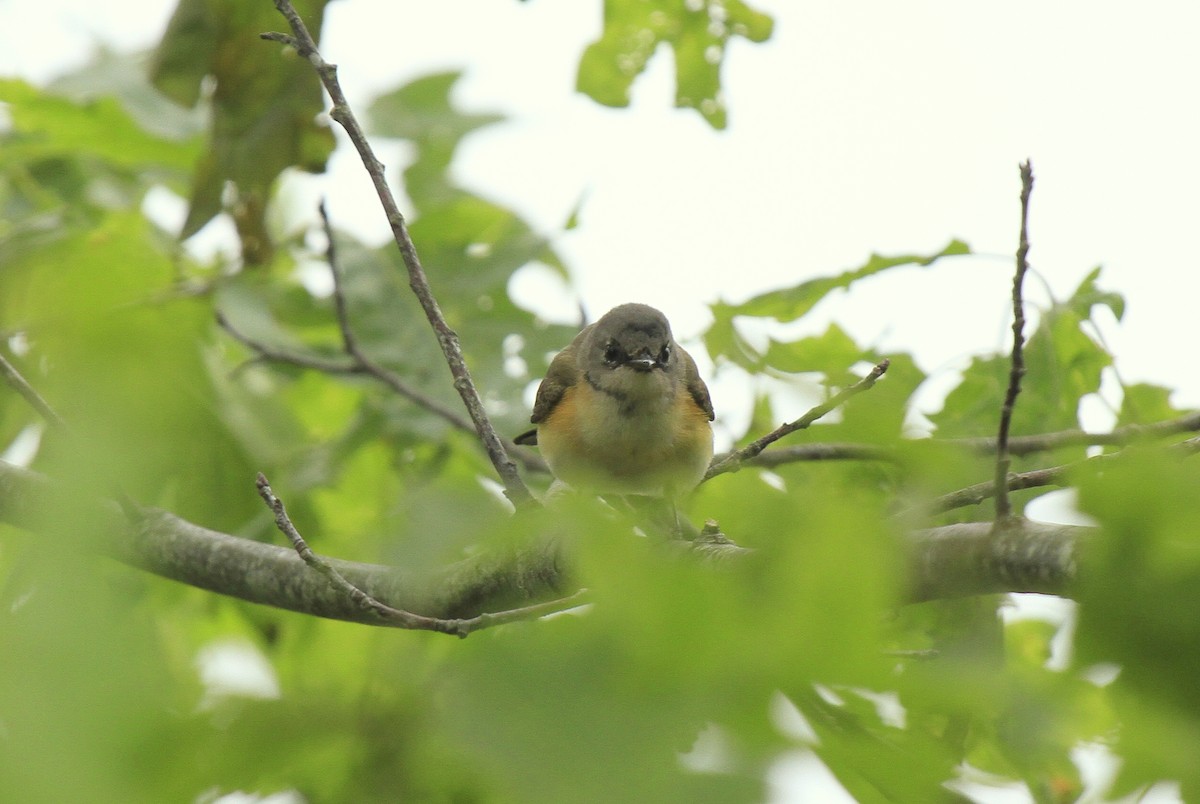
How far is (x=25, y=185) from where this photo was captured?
5.25 metres

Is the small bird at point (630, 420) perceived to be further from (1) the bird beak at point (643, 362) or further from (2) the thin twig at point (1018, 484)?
(2) the thin twig at point (1018, 484)

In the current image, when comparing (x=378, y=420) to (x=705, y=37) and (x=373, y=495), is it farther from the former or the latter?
(x=705, y=37)

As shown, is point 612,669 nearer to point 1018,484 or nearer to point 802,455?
point 1018,484

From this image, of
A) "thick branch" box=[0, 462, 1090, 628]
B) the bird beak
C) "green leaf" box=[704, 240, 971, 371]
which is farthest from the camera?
the bird beak

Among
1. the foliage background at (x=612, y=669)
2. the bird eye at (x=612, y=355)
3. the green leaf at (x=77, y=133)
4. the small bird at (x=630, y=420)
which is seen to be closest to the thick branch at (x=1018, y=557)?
the foliage background at (x=612, y=669)

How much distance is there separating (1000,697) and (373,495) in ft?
15.3

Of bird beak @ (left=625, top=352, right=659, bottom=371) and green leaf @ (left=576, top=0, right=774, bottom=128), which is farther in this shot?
bird beak @ (left=625, top=352, right=659, bottom=371)

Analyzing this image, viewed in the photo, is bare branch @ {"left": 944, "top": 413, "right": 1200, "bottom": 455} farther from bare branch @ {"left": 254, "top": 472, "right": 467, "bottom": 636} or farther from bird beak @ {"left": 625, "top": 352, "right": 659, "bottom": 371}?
bird beak @ {"left": 625, "top": 352, "right": 659, "bottom": 371}

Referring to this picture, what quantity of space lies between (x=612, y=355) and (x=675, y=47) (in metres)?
1.26

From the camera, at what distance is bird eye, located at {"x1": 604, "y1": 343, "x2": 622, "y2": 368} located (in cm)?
477

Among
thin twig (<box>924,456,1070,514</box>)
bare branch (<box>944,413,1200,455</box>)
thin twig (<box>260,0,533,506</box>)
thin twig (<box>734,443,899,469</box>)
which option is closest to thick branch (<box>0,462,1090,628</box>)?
thin twig (<box>924,456,1070,514</box>)

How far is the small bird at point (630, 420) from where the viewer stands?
457 cm

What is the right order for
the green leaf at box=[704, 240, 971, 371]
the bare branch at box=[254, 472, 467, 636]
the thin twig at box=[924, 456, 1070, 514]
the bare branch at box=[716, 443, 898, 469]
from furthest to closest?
the green leaf at box=[704, 240, 971, 371] → the bare branch at box=[716, 443, 898, 469] → the bare branch at box=[254, 472, 467, 636] → the thin twig at box=[924, 456, 1070, 514]

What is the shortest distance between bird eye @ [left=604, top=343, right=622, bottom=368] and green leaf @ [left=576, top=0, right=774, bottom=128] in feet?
3.41
